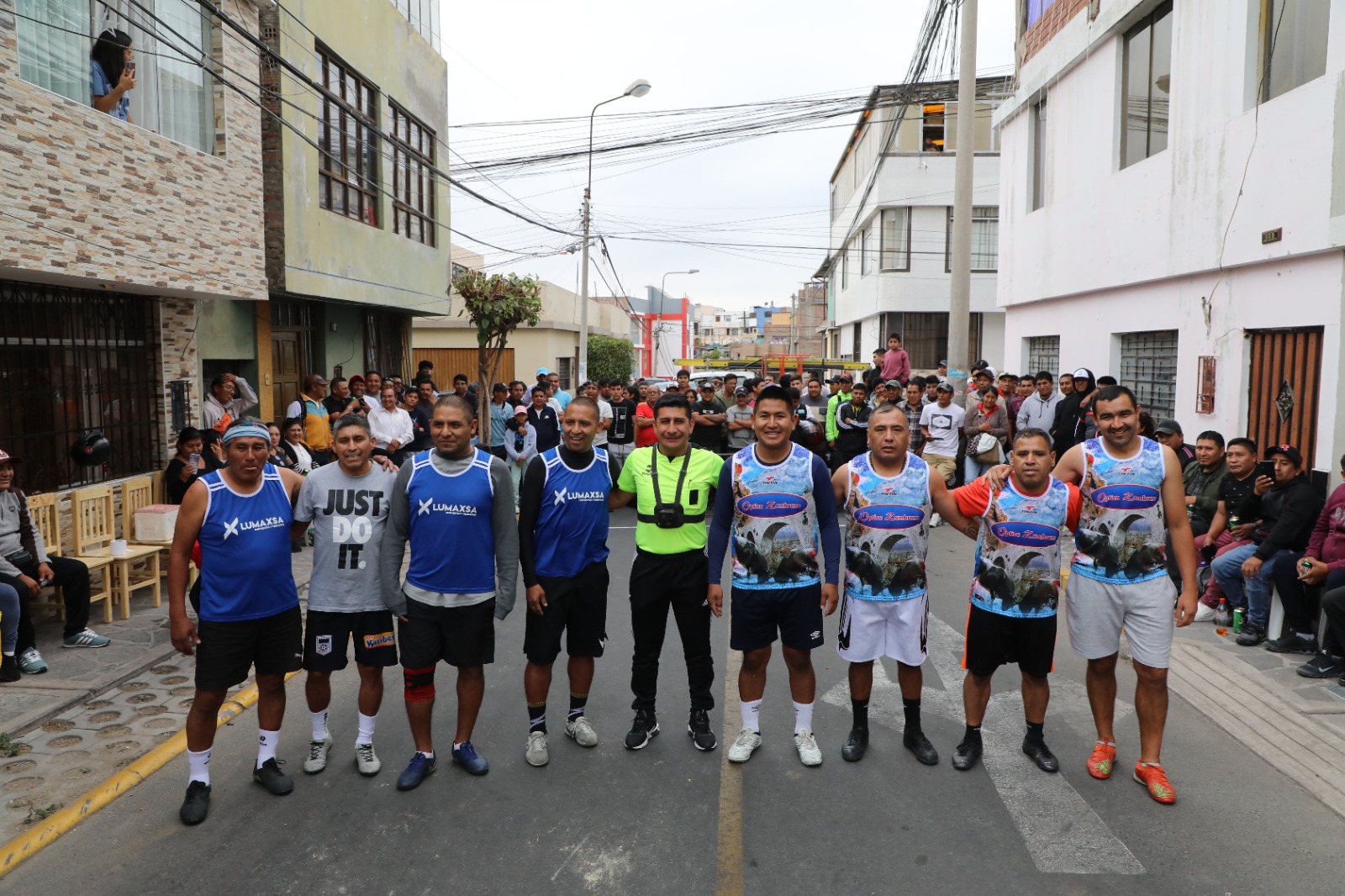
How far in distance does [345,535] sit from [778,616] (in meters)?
2.14

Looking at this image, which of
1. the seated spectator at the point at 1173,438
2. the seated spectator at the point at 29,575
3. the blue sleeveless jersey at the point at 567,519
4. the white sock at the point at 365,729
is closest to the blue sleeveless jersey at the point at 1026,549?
the blue sleeveless jersey at the point at 567,519

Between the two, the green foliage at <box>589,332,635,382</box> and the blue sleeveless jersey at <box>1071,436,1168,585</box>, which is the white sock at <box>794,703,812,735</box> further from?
the green foliage at <box>589,332,635,382</box>

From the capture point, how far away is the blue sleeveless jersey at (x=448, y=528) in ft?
14.6

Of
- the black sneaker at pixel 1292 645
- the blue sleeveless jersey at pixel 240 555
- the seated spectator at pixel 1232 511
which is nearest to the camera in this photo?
the blue sleeveless jersey at pixel 240 555

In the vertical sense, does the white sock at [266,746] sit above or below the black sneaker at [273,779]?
above

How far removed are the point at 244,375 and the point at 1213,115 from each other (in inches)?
479

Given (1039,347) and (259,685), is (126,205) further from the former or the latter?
(1039,347)

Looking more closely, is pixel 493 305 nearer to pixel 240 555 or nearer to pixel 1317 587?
pixel 240 555

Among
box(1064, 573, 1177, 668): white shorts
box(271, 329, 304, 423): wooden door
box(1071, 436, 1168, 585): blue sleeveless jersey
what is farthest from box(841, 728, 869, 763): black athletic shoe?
box(271, 329, 304, 423): wooden door

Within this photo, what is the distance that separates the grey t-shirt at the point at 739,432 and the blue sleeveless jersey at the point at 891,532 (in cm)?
681

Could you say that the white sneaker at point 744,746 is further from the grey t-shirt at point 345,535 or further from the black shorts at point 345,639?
the grey t-shirt at point 345,535

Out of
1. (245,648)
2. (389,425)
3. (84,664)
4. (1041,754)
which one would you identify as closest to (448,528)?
(245,648)

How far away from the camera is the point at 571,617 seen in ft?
15.9

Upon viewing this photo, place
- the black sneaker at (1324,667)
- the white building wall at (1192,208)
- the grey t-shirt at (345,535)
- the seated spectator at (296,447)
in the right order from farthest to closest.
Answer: the seated spectator at (296,447) → the white building wall at (1192,208) → the black sneaker at (1324,667) → the grey t-shirt at (345,535)
